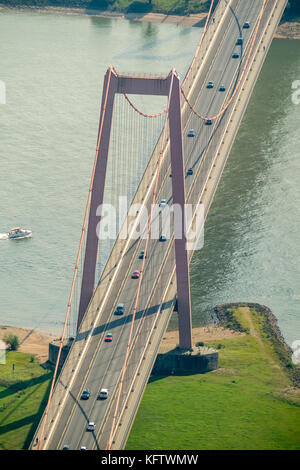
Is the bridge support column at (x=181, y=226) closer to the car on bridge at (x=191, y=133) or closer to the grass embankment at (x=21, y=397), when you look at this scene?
the grass embankment at (x=21, y=397)

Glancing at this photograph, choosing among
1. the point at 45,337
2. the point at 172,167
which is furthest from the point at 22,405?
the point at 172,167

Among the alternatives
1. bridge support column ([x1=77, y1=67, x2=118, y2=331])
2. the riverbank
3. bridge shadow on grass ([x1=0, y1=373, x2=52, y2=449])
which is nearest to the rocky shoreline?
the riverbank

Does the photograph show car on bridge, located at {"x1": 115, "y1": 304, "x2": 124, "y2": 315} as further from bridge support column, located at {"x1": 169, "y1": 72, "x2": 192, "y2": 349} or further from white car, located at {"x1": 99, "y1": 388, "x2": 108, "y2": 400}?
white car, located at {"x1": 99, "y1": 388, "x2": 108, "y2": 400}

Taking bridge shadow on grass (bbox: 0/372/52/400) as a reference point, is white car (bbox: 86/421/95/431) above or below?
below

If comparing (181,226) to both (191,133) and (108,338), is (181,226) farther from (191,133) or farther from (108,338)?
(191,133)

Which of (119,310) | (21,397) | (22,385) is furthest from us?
(22,385)

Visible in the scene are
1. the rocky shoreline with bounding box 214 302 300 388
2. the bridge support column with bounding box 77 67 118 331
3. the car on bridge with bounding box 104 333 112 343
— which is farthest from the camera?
the rocky shoreline with bounding box 214 302 300 388
